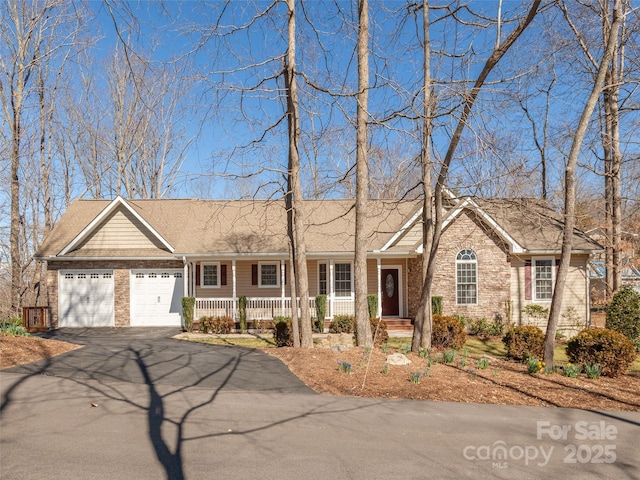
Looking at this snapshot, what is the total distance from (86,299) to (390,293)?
41.2ft

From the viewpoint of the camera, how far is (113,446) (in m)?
5.44

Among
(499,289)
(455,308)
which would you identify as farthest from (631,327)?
(455,308)

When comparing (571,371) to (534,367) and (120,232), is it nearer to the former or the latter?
(534,367)

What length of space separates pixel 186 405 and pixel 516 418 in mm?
4904

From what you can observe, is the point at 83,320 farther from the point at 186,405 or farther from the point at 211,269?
the point at 186,405

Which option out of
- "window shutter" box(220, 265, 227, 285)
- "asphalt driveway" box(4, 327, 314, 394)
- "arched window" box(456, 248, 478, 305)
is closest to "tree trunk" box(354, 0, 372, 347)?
"asphalt driveway" box(4, 327, 314, 394)

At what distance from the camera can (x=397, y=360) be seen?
10.3 metres

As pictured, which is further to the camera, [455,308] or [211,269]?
[211,269]

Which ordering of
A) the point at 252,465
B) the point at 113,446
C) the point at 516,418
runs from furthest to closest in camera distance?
the point at 516,418
the point at 113,446
the point at 252,465

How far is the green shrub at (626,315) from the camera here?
15.7 m

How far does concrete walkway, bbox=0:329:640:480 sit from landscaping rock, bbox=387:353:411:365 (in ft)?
7.89

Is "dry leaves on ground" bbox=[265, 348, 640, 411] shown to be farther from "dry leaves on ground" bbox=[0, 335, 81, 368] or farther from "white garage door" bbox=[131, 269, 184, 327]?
"white garage door" bbox=[131, 269, 184, 327]

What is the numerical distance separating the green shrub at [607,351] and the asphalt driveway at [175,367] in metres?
6.66

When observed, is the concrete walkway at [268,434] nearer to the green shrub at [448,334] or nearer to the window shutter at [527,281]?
the green shrub at [448,334]
